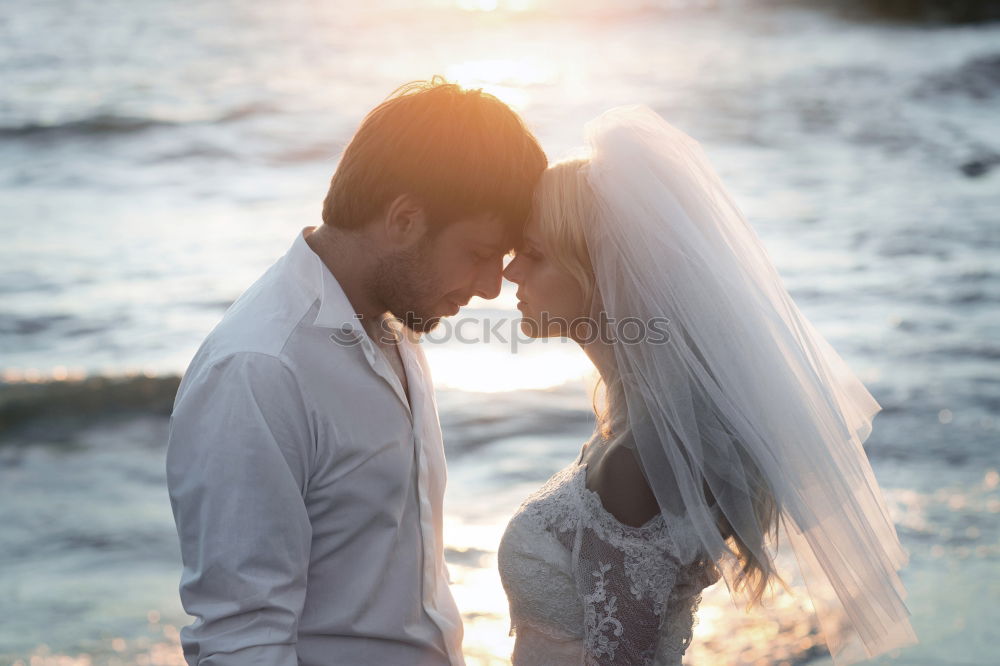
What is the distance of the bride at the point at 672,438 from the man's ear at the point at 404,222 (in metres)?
0.37

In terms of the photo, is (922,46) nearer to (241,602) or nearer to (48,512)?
(48,512)

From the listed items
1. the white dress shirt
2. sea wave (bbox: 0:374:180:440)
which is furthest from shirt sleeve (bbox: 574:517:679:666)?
sea wave (bbox: 0:374:180:440)

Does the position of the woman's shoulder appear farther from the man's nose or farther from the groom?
the man's nose

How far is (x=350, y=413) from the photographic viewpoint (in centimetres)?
269

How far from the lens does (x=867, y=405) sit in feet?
11.3

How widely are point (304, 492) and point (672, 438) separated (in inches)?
37.7

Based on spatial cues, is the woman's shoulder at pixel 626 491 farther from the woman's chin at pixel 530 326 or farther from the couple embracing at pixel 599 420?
the woman's chin at pixel 530 326

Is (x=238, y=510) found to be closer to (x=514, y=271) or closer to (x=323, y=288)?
(x=323, y=288)

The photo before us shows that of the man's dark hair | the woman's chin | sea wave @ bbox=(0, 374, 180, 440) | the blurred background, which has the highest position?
the man's dark hair

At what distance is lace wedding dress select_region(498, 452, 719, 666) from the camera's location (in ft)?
9.41

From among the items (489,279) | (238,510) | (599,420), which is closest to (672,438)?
(599,420)

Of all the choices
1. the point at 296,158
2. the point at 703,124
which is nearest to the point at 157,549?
the point at 296,158

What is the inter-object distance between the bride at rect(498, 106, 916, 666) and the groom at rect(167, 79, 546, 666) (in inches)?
9.1

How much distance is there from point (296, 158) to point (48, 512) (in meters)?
10.9
